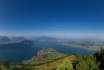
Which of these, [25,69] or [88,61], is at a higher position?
[88,61]

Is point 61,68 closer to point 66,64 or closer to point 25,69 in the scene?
point 66,64

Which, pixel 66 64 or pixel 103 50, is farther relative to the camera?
pixel 103 50

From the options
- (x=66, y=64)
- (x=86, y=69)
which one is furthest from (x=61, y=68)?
(x=86, y=69)

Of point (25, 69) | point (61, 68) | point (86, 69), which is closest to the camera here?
point (86, 69)

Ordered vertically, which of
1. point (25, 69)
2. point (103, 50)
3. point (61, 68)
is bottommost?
point (25, 69)

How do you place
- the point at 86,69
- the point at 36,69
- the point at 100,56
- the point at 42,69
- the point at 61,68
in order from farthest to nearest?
the point at 36,69
the point at 42,69
the point at 100,56
the point at 61,68
the point at 86,69

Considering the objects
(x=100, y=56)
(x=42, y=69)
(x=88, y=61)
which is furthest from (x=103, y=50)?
(x=42, y=69)

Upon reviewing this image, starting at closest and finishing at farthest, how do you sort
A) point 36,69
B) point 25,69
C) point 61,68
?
point 61,68
point 36,69
point 25,69

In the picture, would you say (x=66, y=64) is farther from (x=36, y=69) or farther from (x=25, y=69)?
(x=25, y=69)

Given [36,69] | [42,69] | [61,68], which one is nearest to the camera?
[61,68]

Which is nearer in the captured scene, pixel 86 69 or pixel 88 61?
pixel 86 69
